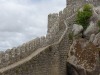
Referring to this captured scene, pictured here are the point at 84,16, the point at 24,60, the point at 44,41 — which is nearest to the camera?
the point at 24,60

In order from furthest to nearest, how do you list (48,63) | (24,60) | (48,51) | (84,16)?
(84,16) < (48,51) < (48,63) < (24,60)

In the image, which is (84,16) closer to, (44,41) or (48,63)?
(44,41)

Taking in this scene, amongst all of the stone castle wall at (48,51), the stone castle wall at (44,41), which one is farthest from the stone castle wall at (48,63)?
the stone castle wall at (44,41)

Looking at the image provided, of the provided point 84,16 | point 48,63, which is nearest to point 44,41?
point 48,63

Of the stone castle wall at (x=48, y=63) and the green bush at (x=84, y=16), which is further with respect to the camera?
the green bush at (x=84, y=16)

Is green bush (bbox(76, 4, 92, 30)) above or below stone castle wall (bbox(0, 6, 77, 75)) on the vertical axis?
above

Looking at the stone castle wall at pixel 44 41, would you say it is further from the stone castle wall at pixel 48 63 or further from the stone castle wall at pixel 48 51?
the stone castle wall at pixel 48 63

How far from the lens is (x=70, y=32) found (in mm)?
47438

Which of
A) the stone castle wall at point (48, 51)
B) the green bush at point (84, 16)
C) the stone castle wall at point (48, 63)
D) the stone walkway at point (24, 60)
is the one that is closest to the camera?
the stone walkway at point (24, 60)

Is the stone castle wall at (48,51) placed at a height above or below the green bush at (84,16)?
below

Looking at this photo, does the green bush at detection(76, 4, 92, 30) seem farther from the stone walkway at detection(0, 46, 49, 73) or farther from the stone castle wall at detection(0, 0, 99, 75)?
the stone walkway at detection(0, 46, 49, 73)

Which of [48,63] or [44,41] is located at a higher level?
[44,41]

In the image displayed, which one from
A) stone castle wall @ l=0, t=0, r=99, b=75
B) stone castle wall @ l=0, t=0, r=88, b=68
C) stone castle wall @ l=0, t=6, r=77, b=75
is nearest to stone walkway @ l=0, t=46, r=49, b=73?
stone castle wall @ l=0, t=6, r=77, b=75

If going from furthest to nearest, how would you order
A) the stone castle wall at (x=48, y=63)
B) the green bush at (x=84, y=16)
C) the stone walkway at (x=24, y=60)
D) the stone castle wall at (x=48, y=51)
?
the green bush at (x=84, y=16)
the stone castle wall at (x=48, y=51)
the stone castle wall at (x=48, y=63)
the stone walkway at (x=24, y=60)
